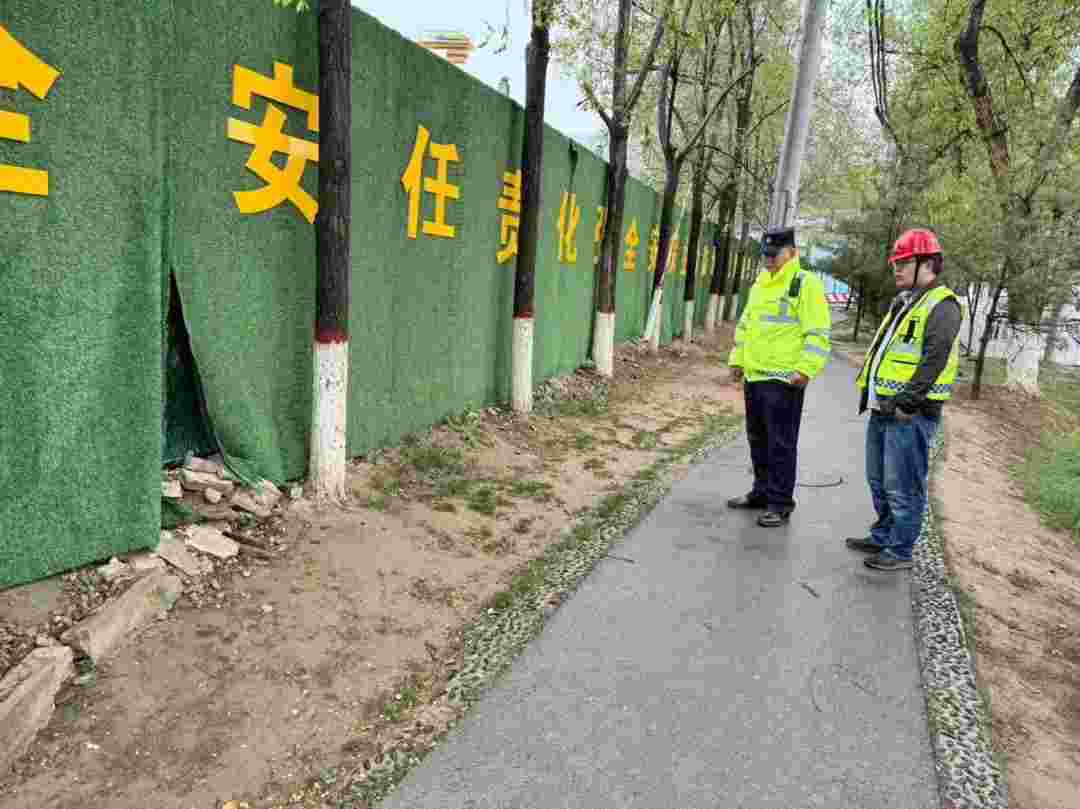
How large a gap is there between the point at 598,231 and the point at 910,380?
287 inches

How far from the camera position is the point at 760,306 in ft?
17.4

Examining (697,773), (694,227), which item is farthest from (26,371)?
(694,227)

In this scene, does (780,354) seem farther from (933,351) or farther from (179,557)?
(179,557)

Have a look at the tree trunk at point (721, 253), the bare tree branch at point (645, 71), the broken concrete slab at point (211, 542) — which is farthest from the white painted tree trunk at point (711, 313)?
the broken concrete slab at point (211, 542)

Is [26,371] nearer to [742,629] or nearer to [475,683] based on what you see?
[475,683]

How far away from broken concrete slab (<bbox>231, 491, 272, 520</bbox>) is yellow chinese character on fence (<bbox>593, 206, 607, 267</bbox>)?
7700 millimetres

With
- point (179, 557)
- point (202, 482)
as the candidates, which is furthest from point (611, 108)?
point (179, 557)

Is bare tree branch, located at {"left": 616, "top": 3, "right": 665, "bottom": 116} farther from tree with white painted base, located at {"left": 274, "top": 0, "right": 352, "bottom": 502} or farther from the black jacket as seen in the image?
the black jacket

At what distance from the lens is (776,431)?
5.28 m

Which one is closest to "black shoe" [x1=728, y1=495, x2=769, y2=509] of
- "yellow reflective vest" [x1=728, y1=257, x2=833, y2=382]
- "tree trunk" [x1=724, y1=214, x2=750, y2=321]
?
"yellow reflective vest" [x1=728, y1=257, x2=833, y2=382]

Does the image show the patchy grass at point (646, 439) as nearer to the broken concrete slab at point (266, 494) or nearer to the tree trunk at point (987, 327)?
the broken concrete slab at point (266, 494)

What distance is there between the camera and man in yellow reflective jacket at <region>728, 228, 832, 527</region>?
16.6ft

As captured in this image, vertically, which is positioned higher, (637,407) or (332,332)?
(332,332)

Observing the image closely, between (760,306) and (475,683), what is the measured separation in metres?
3.33
